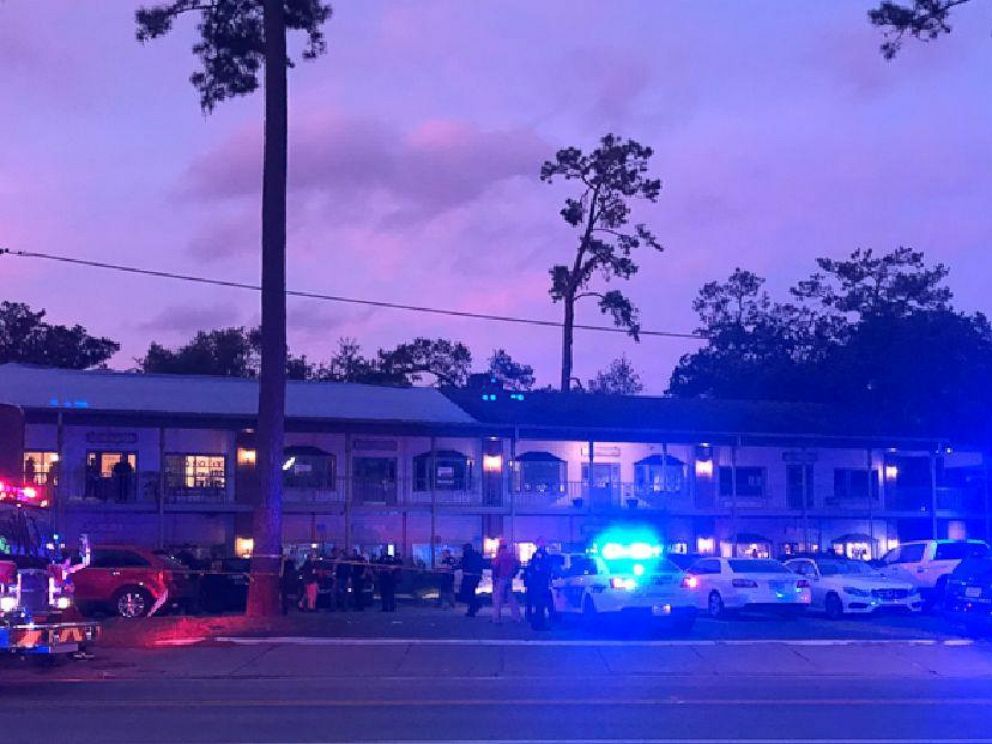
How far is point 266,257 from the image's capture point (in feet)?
87.4

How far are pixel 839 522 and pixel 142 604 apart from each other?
34.5 m

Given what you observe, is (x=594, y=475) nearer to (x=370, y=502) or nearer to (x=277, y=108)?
(x=370, y=502)

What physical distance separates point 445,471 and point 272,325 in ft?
79.6

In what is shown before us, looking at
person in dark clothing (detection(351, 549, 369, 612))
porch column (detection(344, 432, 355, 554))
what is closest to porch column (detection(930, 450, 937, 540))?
porch column (detection(344, 432, 355, 554))

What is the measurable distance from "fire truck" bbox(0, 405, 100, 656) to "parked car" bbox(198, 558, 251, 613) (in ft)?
47.1

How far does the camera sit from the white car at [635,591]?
23578mm

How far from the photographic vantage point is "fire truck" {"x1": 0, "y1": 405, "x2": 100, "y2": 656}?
15.4 metres

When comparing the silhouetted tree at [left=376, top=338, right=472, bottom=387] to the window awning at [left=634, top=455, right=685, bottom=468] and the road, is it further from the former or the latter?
the road

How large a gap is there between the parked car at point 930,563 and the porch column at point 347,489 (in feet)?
61.6

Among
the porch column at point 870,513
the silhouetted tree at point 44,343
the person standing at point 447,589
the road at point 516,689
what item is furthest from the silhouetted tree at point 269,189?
the silhouetted tree at point 44,343

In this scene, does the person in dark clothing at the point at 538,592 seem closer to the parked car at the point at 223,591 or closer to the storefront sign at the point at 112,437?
the parked car at the point at 223,591

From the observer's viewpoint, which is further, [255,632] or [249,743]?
[255,632]

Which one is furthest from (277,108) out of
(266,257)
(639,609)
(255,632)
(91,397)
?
(91,397)

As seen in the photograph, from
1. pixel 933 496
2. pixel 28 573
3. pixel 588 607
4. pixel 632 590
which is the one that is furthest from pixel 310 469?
pixel 28 573
